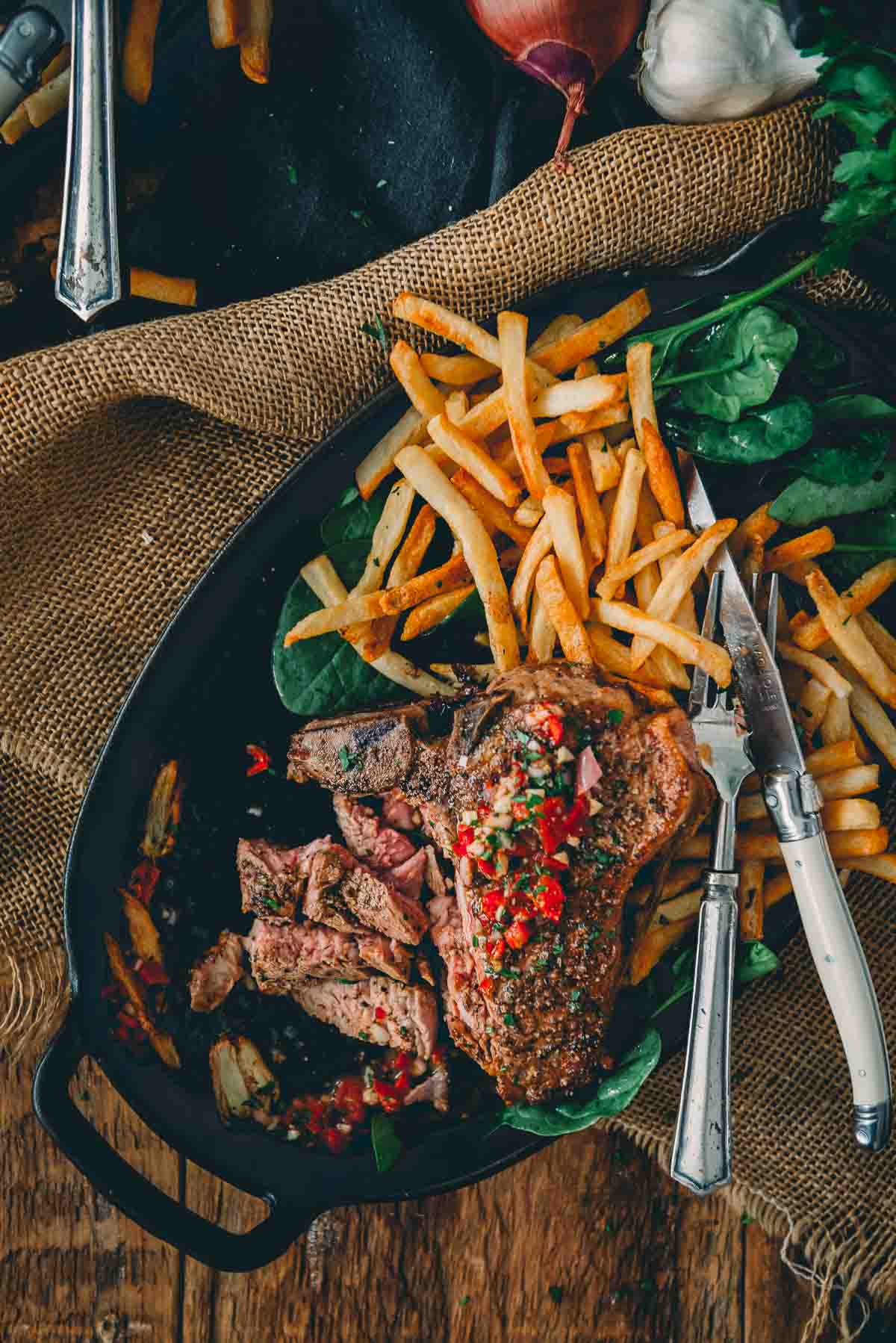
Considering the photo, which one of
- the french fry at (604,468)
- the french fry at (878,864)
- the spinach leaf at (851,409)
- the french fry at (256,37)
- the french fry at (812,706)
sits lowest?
the french fry at (878,864)

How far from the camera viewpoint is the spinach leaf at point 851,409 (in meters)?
3.21

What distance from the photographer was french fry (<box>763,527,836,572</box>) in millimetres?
3119

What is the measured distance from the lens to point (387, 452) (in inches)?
128

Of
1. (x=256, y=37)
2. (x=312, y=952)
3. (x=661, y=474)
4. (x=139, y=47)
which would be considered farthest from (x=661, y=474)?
(x=139, y=47)

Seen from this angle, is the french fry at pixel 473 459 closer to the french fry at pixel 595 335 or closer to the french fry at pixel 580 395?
the french fry at pixel 580 395

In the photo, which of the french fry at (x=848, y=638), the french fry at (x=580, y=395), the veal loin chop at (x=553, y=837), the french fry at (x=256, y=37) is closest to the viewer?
the veal loin chop at (x=553, y=837)

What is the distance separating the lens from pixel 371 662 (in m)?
3.22

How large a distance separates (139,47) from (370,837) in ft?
7.98

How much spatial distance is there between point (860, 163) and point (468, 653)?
166 centimetres

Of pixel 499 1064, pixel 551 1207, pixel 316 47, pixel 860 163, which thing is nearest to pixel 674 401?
pixel 860 163

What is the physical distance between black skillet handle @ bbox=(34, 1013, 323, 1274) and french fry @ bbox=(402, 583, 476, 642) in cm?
148

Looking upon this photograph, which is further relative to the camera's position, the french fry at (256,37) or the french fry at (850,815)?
the french fry at (256,37)

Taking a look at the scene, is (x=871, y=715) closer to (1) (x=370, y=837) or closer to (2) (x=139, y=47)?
(1) (x=370, y=837)

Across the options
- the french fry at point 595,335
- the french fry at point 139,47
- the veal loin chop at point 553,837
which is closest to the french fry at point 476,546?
the veal loin chop at point 553,837
